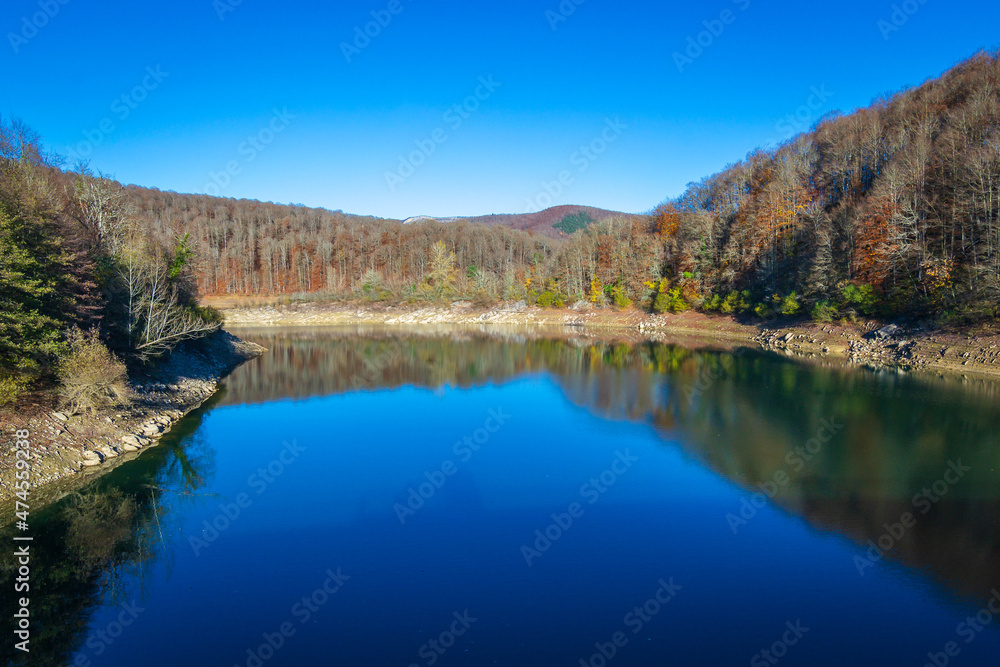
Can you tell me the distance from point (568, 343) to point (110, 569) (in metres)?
35.4

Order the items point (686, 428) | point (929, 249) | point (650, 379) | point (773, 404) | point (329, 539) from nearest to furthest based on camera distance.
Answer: point (329, 539) → point (686, 428) → point (773, 404) → point (650, 379) → point (929, 249)

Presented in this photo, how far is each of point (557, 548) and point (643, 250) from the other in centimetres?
5364

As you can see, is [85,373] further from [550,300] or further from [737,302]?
[550,300]

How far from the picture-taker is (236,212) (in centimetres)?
9562

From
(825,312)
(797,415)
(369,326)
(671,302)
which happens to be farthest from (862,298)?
(369,326)

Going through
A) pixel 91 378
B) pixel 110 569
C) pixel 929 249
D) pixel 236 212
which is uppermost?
pixel 236 212

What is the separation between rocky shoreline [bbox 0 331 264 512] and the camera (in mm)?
11281

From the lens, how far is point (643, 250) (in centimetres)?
5928

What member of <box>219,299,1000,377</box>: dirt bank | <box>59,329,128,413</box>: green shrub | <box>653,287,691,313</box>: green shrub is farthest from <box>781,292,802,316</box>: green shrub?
<box>59,329,128,413</box>: green shrub

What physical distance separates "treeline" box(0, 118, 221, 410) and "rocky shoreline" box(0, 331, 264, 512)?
1.75 ft

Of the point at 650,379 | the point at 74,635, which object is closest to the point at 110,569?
the point at 74,635

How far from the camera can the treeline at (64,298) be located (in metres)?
12.2

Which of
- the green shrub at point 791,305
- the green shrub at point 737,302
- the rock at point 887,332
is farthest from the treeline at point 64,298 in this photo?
the green shrub at point 737,302

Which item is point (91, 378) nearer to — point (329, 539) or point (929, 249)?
point (329, 539)
